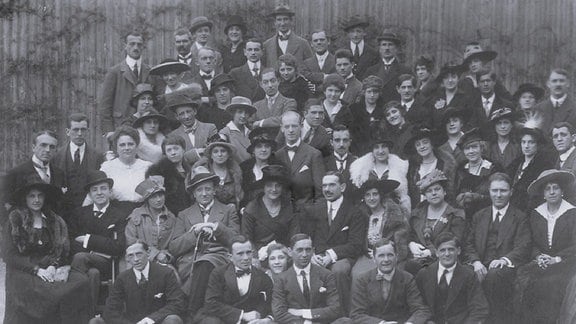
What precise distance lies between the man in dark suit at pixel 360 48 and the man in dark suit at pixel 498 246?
2.77 metres

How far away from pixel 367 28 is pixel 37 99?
3.95 meters

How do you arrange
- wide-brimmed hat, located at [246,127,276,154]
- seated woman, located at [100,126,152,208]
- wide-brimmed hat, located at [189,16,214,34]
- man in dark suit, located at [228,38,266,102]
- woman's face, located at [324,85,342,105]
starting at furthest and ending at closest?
1. wide-brimmed hat, located at [189,16,214,34]
2. man in dark suit, located at [228,38,266,102]
3. woman's face, located at [324,85,342,105]
4. wide-brimmed hat, located at [246,127,276,154]
5. seated woman, located at [100,126,152,208]

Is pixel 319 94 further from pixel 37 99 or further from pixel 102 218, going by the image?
pixel 37 99

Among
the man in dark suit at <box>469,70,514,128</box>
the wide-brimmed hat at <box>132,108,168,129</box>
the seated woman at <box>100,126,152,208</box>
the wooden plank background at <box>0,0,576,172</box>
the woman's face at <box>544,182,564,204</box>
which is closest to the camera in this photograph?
the woman's face at <box>544,182,564,204</box>

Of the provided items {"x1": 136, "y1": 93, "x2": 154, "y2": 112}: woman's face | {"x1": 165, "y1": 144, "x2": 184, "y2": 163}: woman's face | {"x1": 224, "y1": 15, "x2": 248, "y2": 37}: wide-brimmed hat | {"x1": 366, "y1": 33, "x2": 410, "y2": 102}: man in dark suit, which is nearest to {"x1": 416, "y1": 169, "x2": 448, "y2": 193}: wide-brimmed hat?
{"x1": 366, "y1": 33, "x2": 410, "y2": 102}: man in dark suit

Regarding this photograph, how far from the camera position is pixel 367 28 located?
10.8 m

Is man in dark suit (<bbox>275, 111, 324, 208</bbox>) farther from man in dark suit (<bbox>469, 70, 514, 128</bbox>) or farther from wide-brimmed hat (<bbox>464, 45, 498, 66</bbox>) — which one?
wide-brimmed hat (<bbox>464, 45, 498, 66</bbox>)

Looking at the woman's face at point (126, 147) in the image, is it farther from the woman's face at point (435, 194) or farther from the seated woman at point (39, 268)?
the woman's face at point (435, 194)

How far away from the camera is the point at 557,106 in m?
8.58

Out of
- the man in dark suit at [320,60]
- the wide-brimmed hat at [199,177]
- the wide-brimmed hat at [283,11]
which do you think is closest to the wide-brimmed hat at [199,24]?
the wide-brimmed hat at [283,11]

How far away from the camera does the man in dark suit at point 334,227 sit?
736 cm

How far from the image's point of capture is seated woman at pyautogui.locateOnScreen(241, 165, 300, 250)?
24.6 ft

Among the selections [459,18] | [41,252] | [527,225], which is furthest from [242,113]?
[459,18]

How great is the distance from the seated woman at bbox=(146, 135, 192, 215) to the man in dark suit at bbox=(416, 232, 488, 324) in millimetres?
2145
